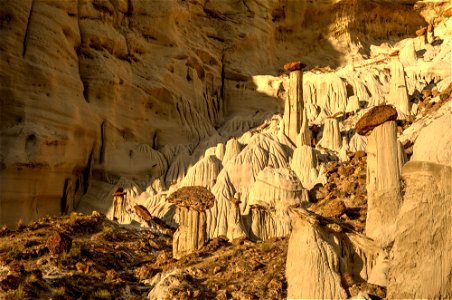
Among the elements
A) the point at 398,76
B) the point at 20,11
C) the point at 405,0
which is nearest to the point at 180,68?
the point at 20,11

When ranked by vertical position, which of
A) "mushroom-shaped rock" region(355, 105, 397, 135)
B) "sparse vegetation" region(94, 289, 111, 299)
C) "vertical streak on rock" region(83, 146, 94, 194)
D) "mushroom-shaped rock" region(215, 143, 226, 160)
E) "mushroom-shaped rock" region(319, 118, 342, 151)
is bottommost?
"sparse vegetation" region(94, 289, 111, 299)

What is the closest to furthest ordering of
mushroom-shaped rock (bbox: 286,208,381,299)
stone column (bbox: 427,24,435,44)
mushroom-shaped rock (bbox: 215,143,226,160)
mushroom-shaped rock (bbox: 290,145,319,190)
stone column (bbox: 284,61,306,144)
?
mushroom-shaped rock (bbox: 286,208,381,299), mushroom-shaped rock (bbox: 290,145,319,190), mushroom-shaped rock (bbox: 215,143,226,160), stone column (bbox: 284,61,306,144), stone column (bbox: 427,24,435,44)

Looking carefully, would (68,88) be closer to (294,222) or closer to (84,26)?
(84,26)

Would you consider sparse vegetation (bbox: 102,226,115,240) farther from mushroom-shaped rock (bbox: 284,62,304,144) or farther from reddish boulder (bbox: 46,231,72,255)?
mushroom-shaped rock (bbox: 284,62,304,144)

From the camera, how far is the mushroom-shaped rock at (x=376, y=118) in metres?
16.3

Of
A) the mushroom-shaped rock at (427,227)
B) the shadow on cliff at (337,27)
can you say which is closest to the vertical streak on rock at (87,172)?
the shadow on cliff at (337,27)

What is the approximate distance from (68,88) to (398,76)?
20070 mm

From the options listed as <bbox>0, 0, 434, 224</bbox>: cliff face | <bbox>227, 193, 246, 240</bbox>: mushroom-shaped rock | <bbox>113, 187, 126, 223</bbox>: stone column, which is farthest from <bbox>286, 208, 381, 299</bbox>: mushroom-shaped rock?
<bbox>0, 0, 434, 224</bbox>: cliff face

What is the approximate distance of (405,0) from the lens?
192ft

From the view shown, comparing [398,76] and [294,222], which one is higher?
[398,76]

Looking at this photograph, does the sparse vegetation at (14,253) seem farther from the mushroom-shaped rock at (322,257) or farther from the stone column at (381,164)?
the stone column at (381,164)

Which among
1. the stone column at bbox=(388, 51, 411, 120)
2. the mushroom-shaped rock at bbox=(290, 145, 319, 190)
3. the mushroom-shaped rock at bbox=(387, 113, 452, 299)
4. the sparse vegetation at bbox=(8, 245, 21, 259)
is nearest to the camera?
the mushroom-shaped rock at bbox=(387, 113, 452, 299)

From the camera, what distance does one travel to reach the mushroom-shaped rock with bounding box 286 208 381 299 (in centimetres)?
1221

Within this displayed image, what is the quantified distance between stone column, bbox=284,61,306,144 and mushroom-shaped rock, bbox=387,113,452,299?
29098 mm
